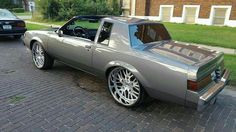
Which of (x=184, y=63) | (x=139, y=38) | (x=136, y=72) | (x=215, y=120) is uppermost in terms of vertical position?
(x=139, y=38)

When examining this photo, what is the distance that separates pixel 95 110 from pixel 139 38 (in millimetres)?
1460

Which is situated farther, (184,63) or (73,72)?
(73,72)

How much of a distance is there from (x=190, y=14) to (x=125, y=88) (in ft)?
57.5

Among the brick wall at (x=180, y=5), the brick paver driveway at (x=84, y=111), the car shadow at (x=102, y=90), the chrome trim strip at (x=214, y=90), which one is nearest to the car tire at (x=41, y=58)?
the car shadow at (x=102, y=90)

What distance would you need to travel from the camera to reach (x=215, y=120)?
3541 millimetres

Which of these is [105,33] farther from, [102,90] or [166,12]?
[166,12]

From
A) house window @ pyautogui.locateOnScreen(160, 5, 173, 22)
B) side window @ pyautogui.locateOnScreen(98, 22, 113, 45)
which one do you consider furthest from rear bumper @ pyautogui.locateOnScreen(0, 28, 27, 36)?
house window @ pyautogui.locateOnScreen(160, 5, 173, 22)

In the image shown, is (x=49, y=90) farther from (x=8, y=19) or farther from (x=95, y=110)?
(x=8, y=19)

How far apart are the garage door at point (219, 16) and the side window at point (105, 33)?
651 inches

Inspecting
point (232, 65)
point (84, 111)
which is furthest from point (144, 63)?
point (232, 65)

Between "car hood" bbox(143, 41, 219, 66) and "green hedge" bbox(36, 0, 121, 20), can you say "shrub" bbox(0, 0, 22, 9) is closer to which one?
"green hedge" bbox(36, 0, 121, 20)

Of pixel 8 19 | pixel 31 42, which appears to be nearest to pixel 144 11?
pixel 8 19

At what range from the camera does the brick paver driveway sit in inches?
128

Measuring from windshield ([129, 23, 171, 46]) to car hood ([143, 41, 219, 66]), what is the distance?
191 millimetres
